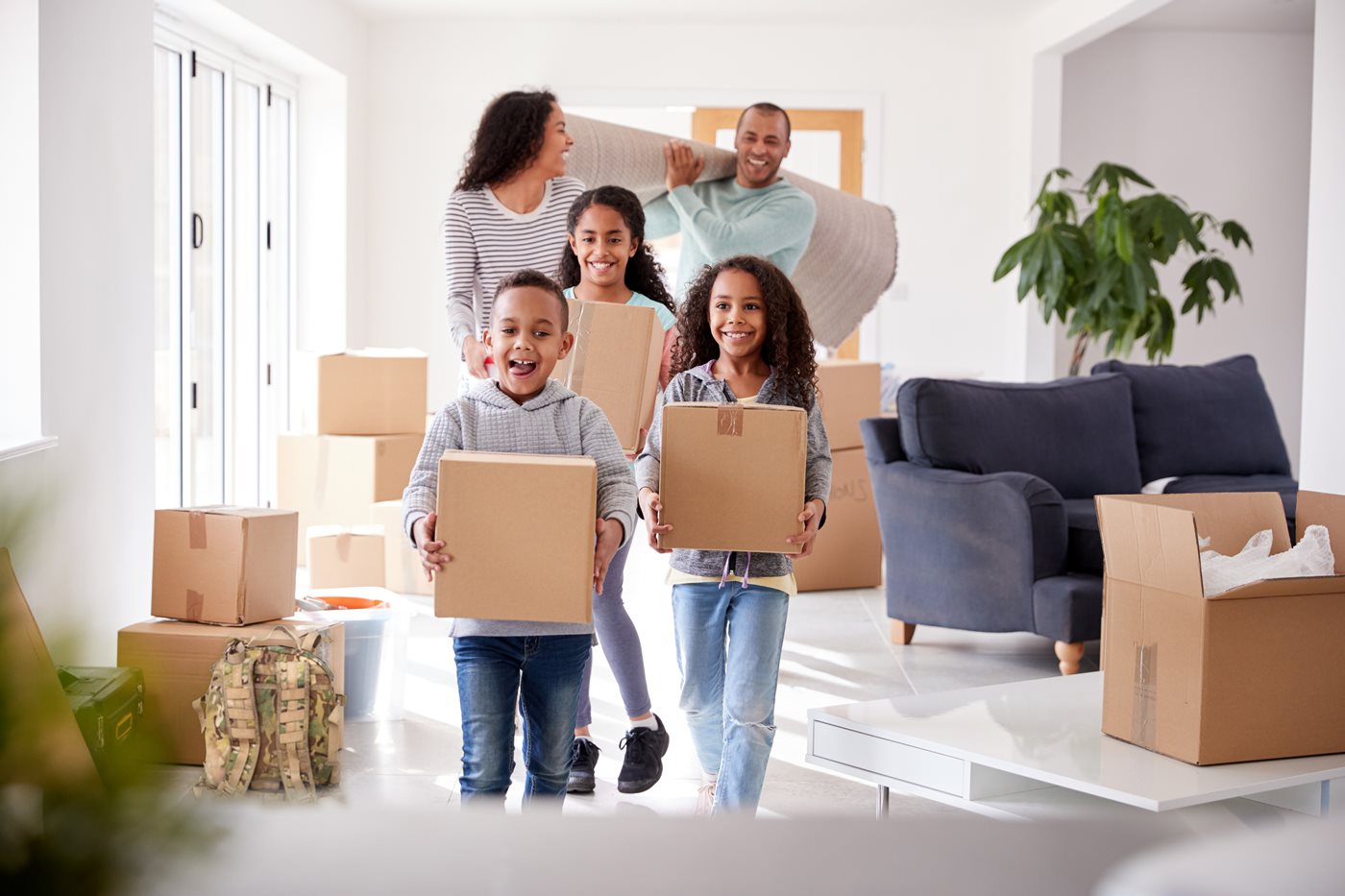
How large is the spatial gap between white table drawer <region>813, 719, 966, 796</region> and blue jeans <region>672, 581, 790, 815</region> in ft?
0.35

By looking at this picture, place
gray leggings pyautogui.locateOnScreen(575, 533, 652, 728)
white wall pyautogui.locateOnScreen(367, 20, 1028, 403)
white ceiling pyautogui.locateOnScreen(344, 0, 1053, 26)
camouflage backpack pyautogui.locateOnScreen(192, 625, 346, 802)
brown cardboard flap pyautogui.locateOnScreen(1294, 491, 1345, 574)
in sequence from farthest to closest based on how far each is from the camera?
white wall pyautogui.locateOnScreen(367, 20, 1028, 403)
white ceiling pyautogui.locateOnScreen(344, 0, 1053, 26)
camouflage backpack pyautogui.locateOnScreen(192, 625, 346, 802)
gray leggings pyautogui.locateOnScreen(575, 533, 652, 728)
brown cardboard flap pyautogui.locateOnScreen(1294, 491, 1345, 574)

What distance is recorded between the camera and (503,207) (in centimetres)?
265

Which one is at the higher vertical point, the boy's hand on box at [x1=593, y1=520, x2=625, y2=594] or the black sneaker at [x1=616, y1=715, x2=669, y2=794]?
the boy's hand on box at [x1=593, y1=520, x2=625, y2=594]

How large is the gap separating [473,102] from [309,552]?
3.44 meters

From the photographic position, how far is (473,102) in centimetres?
713

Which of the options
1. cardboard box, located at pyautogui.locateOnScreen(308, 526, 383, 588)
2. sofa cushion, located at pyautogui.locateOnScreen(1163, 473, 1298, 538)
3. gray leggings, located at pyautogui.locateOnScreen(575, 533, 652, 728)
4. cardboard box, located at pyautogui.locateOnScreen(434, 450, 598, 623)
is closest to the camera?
cardboard box, located at pyautogui.locateOnScreen(434, 450, 598, 623)

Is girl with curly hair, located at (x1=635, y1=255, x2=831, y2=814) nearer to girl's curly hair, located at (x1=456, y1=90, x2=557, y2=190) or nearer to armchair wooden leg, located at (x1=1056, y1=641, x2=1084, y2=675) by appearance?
girl's curly hair, located at (x1=456, y1=90, x2=557, y2=190)


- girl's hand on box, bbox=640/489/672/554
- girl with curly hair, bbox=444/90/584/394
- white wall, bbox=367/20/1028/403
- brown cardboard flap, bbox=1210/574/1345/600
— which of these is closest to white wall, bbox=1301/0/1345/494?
brown cardboard flap, bbox=1210/574/1345/600

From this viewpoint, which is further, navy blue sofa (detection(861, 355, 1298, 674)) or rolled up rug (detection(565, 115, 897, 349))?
rolled up rug (detection(565, 115, 897, 349))

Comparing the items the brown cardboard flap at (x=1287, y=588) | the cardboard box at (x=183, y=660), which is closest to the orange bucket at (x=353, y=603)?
the cardboard box at (x=183, y=660)

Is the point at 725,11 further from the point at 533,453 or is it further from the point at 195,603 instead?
the point at 533,453

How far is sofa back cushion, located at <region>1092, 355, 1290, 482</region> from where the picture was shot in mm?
4355

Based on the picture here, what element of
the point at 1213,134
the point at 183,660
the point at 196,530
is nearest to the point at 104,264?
the point at 196,530

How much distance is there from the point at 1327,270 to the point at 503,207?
268 centimetres
